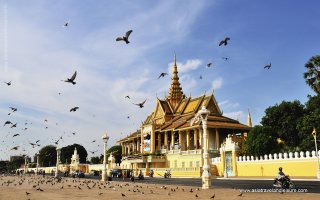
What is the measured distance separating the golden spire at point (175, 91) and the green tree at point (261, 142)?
91.0ft

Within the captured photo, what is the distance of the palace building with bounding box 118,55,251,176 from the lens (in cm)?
5391

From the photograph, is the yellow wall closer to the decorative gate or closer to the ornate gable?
the decorative gate

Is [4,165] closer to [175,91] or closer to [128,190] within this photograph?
[175,91]

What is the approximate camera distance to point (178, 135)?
2542 inches

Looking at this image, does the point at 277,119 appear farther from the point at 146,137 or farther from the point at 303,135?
the point at 146,137

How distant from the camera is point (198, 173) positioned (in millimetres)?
46062

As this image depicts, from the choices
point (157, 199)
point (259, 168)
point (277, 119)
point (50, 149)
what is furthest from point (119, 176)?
point (50, 149)

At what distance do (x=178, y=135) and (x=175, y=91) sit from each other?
14.4 metres

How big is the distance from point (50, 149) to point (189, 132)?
9128 centimetres

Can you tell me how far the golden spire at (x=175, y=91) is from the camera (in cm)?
7488

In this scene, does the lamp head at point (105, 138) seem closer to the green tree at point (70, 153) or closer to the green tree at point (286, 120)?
the green tree at point (286, 120)

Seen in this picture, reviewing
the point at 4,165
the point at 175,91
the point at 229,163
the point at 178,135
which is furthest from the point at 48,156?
the point at 229,163

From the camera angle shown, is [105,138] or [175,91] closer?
[105,138]

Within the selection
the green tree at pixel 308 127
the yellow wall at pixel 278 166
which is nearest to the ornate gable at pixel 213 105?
the green tree at pixel 308 127
